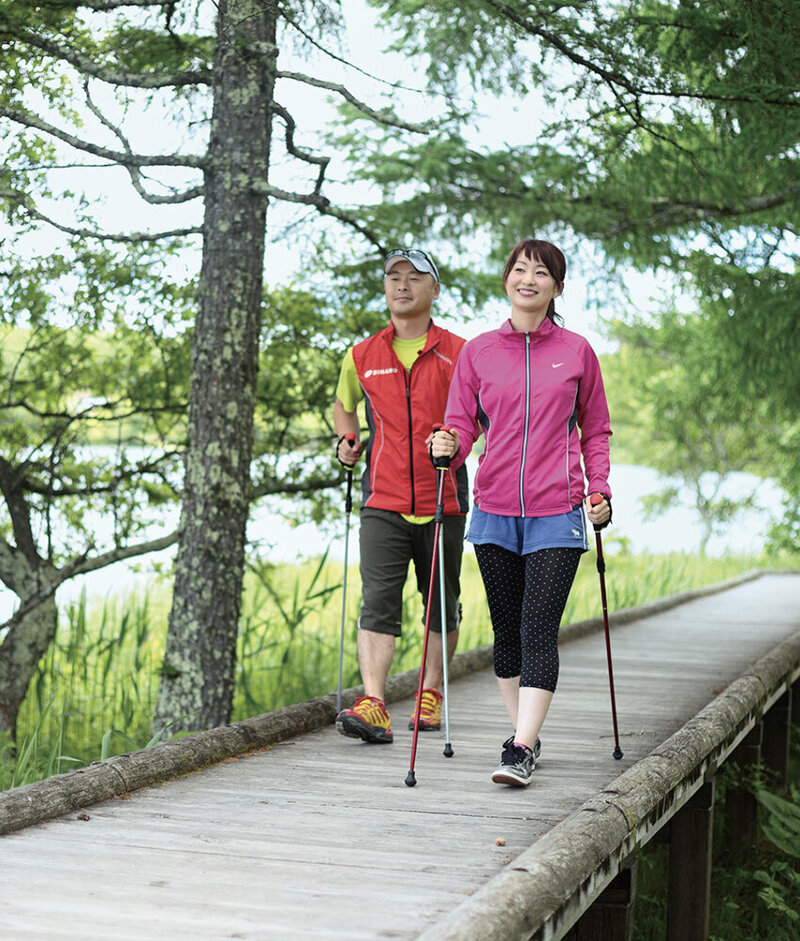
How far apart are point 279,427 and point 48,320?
1614 millimetres

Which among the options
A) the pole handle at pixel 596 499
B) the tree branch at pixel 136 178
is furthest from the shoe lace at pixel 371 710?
the tree branch at pixel 136 178

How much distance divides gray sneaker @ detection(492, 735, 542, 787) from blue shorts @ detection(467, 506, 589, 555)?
64 cm

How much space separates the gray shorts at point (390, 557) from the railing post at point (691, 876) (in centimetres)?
143

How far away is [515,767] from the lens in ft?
13.2

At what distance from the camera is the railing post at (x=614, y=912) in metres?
4.02

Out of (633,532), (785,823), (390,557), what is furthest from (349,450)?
(633,532)

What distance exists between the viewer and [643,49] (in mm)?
6477

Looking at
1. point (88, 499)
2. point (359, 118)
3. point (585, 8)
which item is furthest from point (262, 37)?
point (88, 499)

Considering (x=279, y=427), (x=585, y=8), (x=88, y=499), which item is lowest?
(x=88, y=499)

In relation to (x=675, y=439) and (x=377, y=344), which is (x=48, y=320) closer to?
(x=377, y=344)

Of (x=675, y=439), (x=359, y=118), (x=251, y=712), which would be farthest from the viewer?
(x=675, y=439)

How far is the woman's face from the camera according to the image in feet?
13.7

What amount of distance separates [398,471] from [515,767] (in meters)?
1.29

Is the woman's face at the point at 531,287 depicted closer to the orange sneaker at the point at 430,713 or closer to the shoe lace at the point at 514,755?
the shoe lace at the point at 514,755
